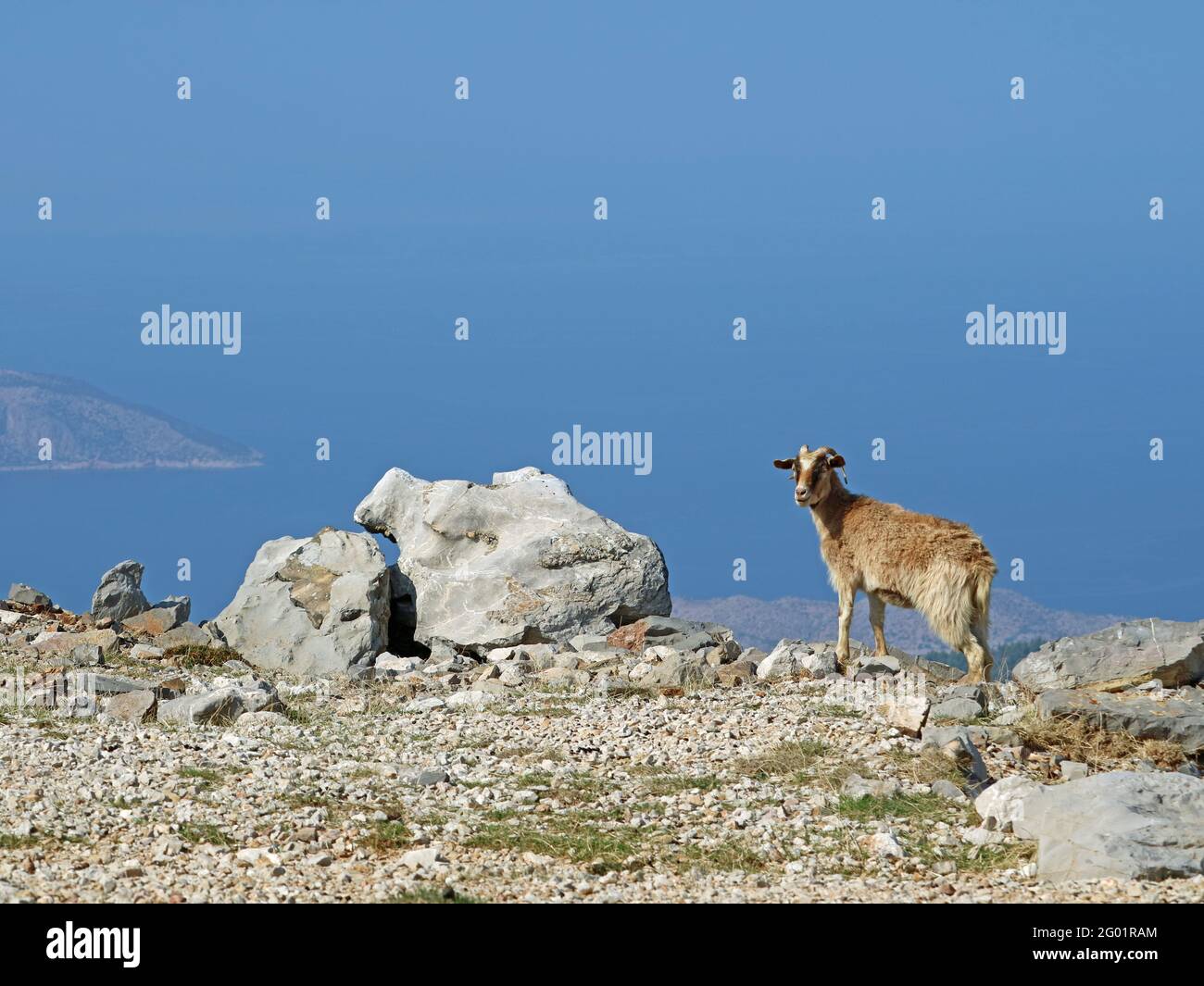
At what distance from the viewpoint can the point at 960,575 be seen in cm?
1716

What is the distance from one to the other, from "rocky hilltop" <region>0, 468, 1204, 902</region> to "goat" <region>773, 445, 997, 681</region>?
68 centimetres

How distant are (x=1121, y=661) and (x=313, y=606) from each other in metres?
10.8

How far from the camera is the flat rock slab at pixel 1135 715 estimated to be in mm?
13781

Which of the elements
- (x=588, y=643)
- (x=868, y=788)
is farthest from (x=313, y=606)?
(x=868, y=788)

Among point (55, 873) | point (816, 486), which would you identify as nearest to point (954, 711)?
point (816, 486)

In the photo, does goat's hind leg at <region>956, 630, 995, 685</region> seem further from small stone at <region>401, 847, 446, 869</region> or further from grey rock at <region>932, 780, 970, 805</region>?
small stone at <region>401, 847, 446, 869</region>

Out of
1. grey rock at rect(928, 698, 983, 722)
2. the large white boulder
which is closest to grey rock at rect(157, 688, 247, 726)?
grey rock at rect(928, 698, 983, 722)

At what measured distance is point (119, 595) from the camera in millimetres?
23094

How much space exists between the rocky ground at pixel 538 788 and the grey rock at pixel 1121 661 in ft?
2.55

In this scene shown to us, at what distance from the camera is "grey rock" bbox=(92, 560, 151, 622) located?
23047mm

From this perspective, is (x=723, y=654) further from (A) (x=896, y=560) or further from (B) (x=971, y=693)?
(B) (x=971, y=693)

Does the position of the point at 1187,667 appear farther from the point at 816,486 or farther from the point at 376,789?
the point at 376,789

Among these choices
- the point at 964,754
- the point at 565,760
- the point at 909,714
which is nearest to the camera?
the point at 964,754
